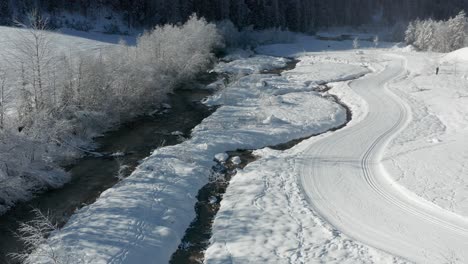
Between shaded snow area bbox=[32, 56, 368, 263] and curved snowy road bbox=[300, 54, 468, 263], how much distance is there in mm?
2336

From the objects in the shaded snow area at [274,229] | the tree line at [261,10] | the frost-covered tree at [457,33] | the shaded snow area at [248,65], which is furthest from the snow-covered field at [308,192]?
the tree line at [261,10]

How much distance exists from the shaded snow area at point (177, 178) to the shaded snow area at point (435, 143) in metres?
7.05

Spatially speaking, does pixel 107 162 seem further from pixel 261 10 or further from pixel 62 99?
pixel 261 10

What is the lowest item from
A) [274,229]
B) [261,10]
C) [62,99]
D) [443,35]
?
[274,229]

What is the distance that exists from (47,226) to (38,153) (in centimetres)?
662

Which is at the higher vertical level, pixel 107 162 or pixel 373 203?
pixel 107 162

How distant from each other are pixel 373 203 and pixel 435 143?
10695 millimetres

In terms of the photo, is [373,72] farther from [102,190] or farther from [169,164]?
[102,190]

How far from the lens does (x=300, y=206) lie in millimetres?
22047

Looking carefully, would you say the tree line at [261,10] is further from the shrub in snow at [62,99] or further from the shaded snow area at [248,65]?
the shrub in snow at [62,99]

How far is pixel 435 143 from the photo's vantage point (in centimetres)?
2986

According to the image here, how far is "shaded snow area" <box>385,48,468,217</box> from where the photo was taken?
909 inches

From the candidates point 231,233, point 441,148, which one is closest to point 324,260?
point 231,233

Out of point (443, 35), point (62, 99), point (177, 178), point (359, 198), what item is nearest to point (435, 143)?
point (359, 198)
